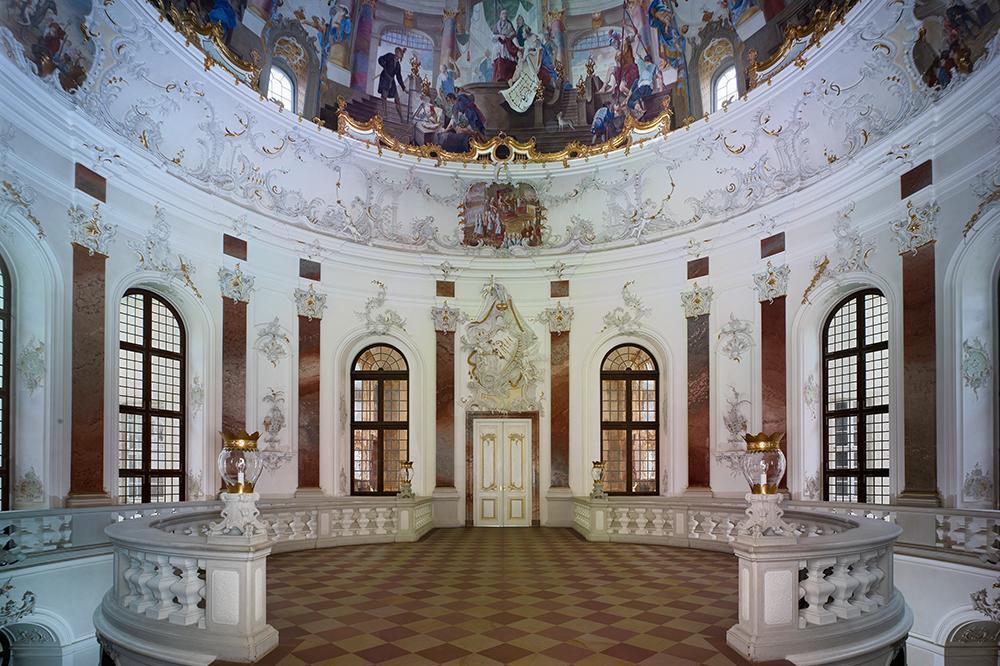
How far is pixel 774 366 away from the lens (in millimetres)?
14359

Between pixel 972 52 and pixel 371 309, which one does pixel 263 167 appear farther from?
pixel 972 52

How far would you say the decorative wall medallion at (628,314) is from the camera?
57.1 feet

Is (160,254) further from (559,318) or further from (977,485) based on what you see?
(977,485)

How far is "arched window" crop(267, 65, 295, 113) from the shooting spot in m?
15.4

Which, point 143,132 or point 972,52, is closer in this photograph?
point 972,52

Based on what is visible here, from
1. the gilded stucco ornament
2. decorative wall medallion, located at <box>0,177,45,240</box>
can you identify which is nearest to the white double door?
the gilded stucco ornament

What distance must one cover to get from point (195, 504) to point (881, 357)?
41.5ft

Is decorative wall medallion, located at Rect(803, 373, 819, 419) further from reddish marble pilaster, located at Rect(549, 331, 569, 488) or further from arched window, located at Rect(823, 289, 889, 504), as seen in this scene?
reddish marble pilaster, located at Rect(549, 331, 569, 488)

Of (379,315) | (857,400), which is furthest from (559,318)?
(857,400)

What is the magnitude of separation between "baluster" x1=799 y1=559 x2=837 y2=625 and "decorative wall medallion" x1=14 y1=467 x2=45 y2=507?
33.2 ft

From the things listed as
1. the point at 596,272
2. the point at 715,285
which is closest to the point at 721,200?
the point at 715,285

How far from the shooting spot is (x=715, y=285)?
16.0 meters

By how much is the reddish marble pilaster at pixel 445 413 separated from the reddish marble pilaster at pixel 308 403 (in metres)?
3.09

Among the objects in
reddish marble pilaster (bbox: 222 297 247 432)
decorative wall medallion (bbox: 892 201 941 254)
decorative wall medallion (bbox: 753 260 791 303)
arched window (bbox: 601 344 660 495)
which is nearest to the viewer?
decorative wall medallion (bbox: 892 201 941 254)
